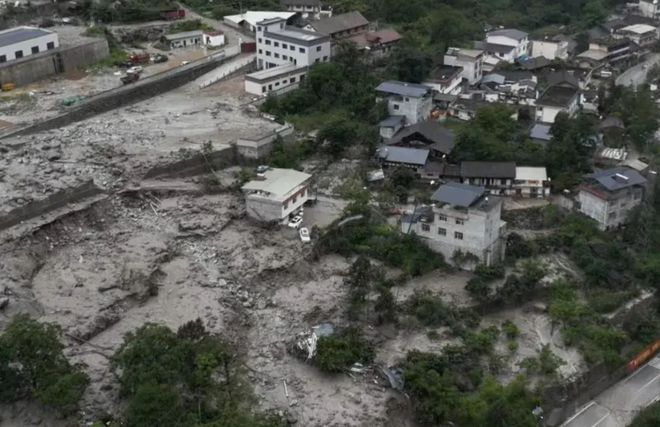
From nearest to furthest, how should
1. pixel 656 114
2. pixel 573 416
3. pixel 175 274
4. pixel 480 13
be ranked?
pixel 573 416 < pixel 175 274 < pixel 656 114 < pixel 480 13

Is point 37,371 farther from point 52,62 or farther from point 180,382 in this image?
point 52,62

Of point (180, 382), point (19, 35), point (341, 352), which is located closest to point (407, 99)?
point (341, 352)

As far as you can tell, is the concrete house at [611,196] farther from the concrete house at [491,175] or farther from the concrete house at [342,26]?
the concrete house at [342,26]

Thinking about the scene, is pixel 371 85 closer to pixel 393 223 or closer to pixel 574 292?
pixel 393 223

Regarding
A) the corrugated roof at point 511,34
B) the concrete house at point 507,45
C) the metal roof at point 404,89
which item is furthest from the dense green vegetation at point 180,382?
the corrugated roof at point 511,34

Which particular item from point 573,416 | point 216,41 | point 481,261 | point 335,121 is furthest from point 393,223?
point 216,41
